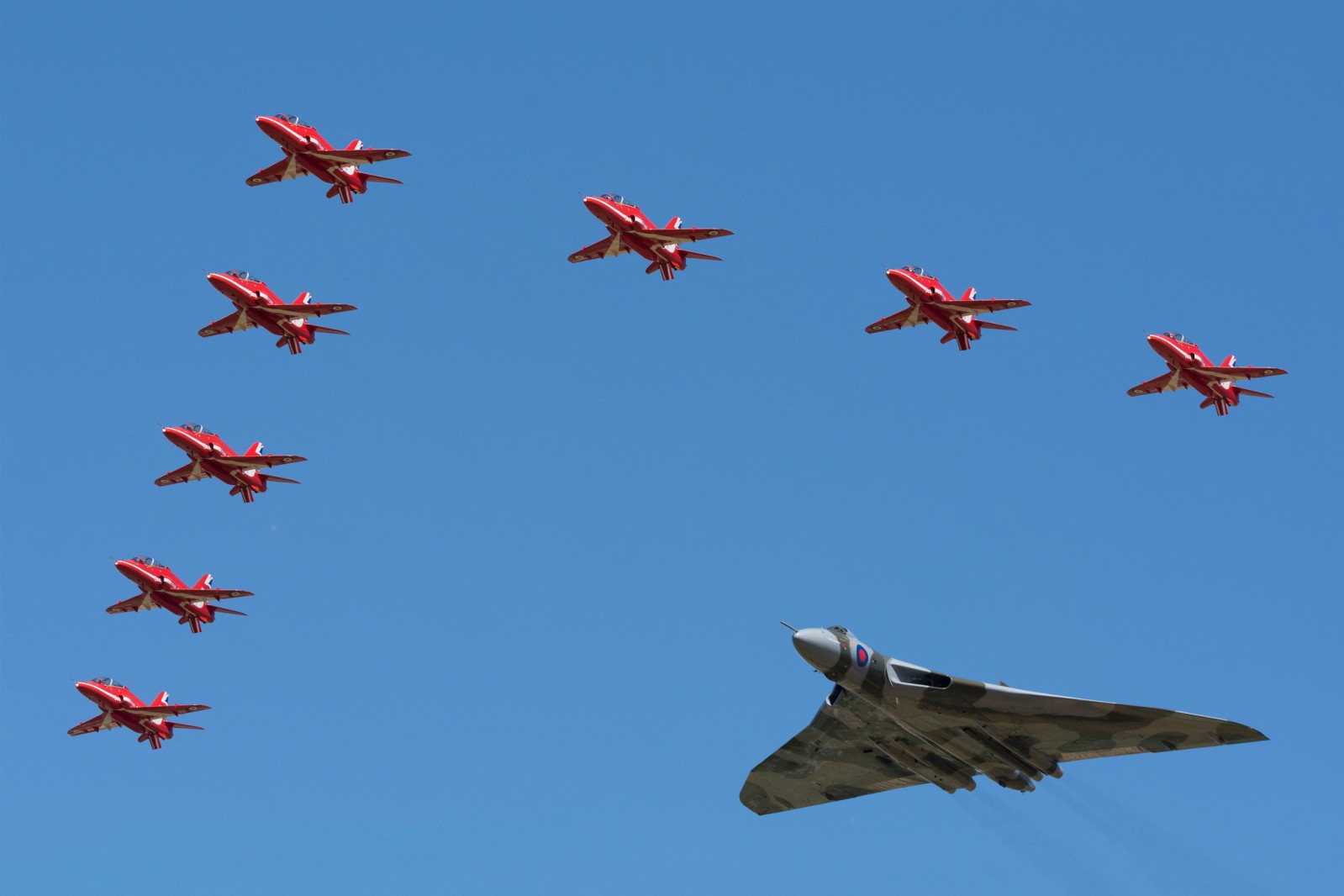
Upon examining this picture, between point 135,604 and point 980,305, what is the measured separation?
141 ft

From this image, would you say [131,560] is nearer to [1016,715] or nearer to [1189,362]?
[1016,715]

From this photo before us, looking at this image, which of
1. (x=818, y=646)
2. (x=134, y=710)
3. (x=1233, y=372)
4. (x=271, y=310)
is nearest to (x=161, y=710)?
(x=134, y=710)

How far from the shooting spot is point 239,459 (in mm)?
69938

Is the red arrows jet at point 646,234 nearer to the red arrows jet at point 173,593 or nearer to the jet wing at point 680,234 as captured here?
the jet wing at point 680,234

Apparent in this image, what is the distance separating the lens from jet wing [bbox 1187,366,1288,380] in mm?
67938

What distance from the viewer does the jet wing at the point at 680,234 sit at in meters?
64.4

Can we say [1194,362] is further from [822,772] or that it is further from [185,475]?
[185,475]

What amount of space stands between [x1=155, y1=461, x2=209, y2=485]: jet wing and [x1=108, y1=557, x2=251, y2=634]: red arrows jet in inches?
157

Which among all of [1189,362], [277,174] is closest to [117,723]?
[277,174]

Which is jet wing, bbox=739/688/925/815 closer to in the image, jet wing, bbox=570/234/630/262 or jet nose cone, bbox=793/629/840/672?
jet nose cone, bbox=793/629/840/672

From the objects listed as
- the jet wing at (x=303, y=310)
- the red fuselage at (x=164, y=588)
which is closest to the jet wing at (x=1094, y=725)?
the jet wing at (x=303, y=310)

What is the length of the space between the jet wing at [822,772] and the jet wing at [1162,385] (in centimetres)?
2391

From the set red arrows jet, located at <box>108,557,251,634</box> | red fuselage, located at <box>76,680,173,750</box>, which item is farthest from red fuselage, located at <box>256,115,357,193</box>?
red fuselage, located at <box>76,680,173,750</box>

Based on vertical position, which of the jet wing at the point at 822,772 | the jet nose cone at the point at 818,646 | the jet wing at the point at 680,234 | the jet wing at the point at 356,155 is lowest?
the jet wing at the point at 822,772
